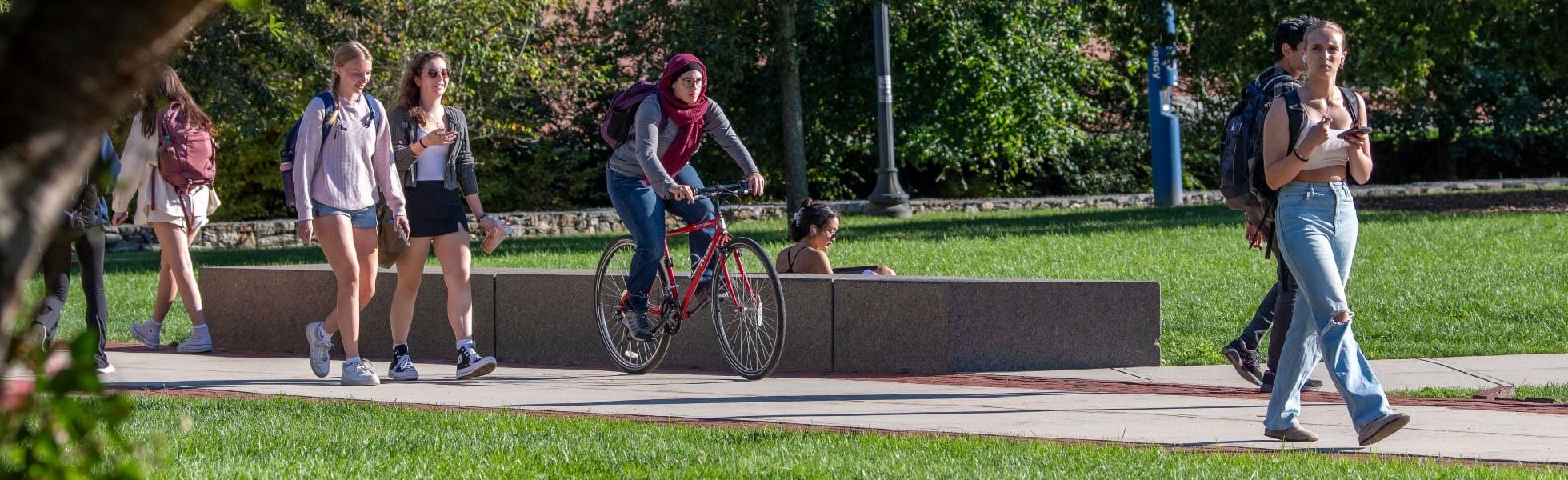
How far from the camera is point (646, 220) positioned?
303 inches

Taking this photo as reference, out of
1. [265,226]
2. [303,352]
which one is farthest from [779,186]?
[303,352]

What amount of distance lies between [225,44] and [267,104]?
0.89 meters

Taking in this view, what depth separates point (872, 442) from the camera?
558cm

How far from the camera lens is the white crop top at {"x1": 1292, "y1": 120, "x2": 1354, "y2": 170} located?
17.9ft

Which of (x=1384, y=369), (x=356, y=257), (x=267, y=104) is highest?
(x=267, y=104)

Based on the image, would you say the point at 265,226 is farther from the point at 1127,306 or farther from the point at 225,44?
the point at 1127,306

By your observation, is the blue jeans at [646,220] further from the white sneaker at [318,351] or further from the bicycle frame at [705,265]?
the white sneaker at [318,351]

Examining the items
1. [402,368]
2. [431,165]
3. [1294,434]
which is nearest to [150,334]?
[402,368]

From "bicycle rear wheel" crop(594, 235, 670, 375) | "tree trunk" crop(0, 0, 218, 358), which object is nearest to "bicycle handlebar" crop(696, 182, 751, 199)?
"bicycle rear wheel" crop(594, 235, 670, 375)

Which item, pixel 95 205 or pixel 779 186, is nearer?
pixel 95 205

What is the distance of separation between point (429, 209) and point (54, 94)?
629 centimetres

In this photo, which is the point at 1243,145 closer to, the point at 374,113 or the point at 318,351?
the point at 374,113

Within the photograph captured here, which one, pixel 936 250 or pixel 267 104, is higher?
pixel 267 104

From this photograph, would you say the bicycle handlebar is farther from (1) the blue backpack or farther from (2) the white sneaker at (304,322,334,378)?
(2) the white sneaker at (304,322,334,378)
